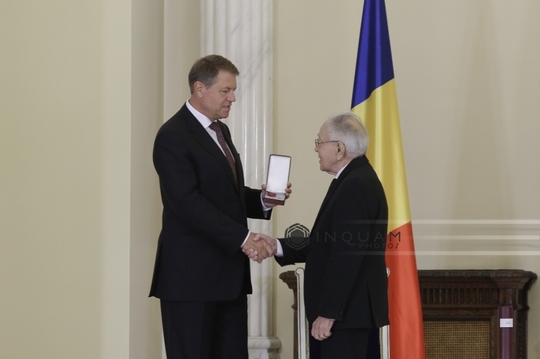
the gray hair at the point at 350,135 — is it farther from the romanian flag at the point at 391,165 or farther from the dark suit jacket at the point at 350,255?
the romanian flag at the point at 391,165

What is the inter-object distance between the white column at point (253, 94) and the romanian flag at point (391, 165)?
74 centimetres

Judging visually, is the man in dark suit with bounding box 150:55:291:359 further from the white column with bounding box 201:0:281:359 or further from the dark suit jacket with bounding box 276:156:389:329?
the white column with bounding box 201:0:281:359

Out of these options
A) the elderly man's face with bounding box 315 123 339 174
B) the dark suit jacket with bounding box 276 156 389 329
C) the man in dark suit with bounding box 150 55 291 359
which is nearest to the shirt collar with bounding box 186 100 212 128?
the man in dark suit with bounding box 150 55 291 359

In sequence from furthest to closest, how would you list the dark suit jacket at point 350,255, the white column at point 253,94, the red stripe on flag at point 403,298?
the white column at point 253,94 < the red stripe on flag at point 403,298 < the dark suit jacket at point 350,255

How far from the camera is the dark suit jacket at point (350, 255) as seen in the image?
310 cm

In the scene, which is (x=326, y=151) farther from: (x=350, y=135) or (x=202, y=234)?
(x=202, y=234)

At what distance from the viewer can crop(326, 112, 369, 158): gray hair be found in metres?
3.31

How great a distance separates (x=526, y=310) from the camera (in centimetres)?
476

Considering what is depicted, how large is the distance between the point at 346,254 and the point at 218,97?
94cm

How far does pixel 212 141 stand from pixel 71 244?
4.55ft

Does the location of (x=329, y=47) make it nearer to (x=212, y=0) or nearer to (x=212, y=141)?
(x=212, y=0)

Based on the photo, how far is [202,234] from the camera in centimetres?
330

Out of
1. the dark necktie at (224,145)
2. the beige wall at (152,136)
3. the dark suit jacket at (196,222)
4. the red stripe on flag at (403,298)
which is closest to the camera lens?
the dark suit jacket at (196,222)

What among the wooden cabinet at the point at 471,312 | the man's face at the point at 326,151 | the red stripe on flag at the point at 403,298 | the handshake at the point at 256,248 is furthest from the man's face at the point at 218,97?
the wooden cabinet at the point at 471,312
